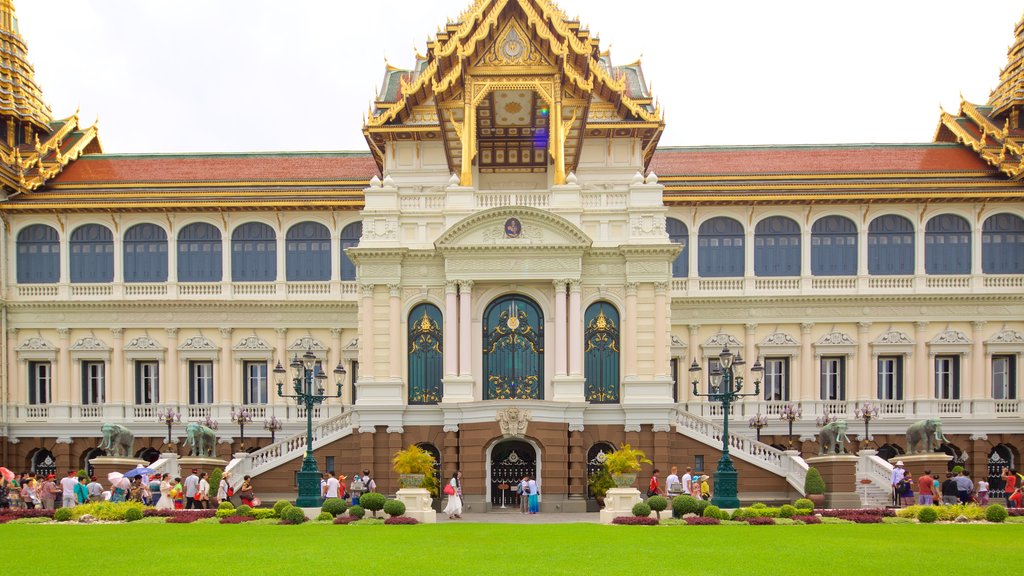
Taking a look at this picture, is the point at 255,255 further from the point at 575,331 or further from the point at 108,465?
the point at 575,331

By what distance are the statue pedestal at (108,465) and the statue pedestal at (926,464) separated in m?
26.7

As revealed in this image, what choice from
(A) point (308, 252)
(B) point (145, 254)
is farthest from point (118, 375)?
(A) point (308, 252)

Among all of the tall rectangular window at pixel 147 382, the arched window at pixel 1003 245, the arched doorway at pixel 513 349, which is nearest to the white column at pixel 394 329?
the arched doorway at pixel 513 349

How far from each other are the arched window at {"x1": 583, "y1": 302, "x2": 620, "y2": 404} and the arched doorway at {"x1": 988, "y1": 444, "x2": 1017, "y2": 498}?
19026 millimetres

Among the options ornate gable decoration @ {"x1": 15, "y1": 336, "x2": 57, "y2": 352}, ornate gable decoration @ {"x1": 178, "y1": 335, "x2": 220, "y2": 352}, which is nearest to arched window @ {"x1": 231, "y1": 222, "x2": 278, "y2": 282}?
ornate gable decoration @ {"x1": 178, "y1": 335, "x2": 220, "y2": 352}

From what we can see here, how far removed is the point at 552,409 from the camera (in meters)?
40.9

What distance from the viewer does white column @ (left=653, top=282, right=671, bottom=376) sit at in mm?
42500

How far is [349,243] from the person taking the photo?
181ft

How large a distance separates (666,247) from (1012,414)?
19591 mm

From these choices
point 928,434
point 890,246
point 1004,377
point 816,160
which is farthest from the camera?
point 816,160

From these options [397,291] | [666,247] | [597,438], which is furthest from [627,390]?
[397,291]

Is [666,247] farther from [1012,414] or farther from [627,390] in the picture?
[1012,414]

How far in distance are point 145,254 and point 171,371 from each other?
552 centimetres

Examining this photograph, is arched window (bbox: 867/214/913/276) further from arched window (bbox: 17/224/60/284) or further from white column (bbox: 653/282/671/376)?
arched window (bbox: 17/224/60/284)
